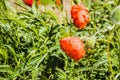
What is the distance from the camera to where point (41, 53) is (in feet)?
5.45

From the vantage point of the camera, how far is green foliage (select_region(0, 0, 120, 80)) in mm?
1640

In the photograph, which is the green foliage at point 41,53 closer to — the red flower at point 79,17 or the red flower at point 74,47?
the red flower at point 79,17

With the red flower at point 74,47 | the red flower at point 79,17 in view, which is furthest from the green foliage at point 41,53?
the red flower at point 74,47

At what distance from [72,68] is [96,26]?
1.55ft

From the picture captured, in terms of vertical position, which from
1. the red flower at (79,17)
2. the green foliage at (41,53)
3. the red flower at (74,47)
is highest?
the red flower at (79,17)

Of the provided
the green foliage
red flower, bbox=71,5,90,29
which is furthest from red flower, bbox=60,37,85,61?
the green foliage

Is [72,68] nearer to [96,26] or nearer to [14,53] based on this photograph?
[14,53]

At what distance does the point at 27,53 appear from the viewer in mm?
1757

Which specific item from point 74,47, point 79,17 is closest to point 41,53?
point 79,17

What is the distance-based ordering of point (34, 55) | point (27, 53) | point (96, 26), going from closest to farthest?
point (34, 55) → point (27, 53) → point (96, 26)

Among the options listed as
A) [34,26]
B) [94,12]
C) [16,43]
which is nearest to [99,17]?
[94,12]

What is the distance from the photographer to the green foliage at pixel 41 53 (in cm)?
164

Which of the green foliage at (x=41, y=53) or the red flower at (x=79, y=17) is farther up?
the red flower at (x=79, y=17)

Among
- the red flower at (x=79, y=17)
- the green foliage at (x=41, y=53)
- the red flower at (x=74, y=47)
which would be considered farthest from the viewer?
the green foliage at (x=41, y=53)
